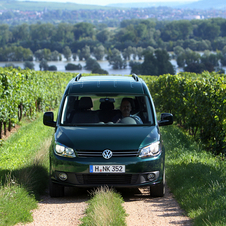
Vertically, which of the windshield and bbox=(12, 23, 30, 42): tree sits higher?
the windshield

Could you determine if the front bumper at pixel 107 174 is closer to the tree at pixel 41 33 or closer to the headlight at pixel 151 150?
the headlight at pixel 151 150

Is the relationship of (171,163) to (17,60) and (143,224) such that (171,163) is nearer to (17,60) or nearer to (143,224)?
(143,224)

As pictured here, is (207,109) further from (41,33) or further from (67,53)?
(41,33)

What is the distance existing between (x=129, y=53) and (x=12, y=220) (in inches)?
6655

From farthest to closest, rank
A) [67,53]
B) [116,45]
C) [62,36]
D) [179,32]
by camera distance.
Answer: [62,36], [179,32], [116,45], [67,53]

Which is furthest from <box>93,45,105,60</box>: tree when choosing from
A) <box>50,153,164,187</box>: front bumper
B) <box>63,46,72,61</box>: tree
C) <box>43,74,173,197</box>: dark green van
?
<box>50,153,164,187</box>: front bumper

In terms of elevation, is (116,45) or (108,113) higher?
(108,113)

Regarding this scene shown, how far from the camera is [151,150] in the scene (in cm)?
535

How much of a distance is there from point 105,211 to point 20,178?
2102mm

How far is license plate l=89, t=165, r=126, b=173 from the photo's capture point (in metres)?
5.16

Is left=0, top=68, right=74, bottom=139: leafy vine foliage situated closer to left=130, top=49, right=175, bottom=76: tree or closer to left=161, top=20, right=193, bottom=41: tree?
left=130, top=49, right=175, bottom=76: tree

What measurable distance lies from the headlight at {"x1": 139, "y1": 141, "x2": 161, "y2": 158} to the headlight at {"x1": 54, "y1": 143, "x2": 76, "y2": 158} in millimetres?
977

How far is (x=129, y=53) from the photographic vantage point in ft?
560

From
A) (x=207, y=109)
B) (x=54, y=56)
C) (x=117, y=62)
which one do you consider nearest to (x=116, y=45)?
(x=117, y=62)
